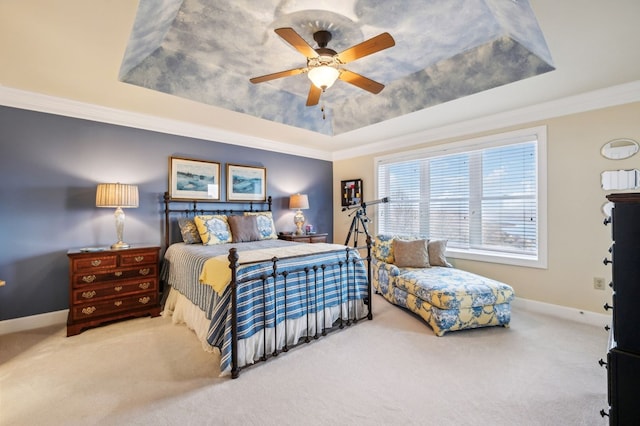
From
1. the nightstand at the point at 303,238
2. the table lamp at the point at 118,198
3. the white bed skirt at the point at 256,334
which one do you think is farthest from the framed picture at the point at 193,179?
the white bed skirt at the point at 256,334

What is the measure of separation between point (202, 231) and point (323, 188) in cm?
283

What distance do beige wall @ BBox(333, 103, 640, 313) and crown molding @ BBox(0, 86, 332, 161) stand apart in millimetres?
3989

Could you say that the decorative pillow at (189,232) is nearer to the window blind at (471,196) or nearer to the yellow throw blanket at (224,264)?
the yellow throw blanket at (224,264)

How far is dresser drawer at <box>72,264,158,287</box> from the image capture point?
283cm

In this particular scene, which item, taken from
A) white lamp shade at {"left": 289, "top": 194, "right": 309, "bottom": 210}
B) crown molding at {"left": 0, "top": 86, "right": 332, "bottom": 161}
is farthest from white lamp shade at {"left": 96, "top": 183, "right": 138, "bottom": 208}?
white lamp shade at {"left": 289, "top": 194, "right": 309, "bottom": 210}

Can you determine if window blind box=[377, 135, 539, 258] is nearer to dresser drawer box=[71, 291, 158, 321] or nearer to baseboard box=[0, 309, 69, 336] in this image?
dresser drawer box=[71, 291, 158, 321]

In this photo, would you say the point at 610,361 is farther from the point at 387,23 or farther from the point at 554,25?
the point at 387,23

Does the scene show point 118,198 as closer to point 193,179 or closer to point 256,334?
point 193,179

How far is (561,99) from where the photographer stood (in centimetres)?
313

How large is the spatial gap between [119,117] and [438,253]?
14.6ft

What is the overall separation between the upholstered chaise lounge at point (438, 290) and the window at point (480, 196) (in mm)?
593

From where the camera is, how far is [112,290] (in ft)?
9.86

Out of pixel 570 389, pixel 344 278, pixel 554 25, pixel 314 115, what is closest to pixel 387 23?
pixel 554 25

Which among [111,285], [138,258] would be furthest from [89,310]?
[138,258]
